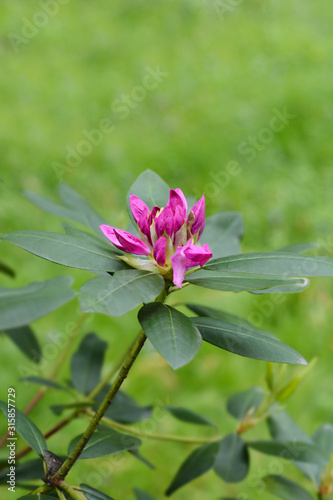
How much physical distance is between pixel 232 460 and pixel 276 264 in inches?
21.3

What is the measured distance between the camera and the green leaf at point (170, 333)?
1.73 ft

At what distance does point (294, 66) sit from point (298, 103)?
0.49 meters

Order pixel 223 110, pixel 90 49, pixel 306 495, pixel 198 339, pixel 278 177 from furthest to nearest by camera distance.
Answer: pixel 90 49, pixel 223 110, pixel 278 177, pixel 306 495, pixel 198 339

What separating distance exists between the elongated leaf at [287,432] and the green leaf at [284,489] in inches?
3.0

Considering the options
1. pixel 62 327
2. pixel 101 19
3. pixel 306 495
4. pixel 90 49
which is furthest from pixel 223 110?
pixel 306 495

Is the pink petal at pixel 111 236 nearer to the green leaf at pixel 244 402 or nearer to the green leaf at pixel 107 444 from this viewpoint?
the green leaf at pixel 107 444

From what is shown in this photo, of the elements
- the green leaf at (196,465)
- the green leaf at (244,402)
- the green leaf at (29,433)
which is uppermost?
the green leaf at (244,402)

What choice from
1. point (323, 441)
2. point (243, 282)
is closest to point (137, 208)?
point (243, 282)

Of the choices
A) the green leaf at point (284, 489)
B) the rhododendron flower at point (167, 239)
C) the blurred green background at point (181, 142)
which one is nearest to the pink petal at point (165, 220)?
the rhododendron flower at point (167, 239)

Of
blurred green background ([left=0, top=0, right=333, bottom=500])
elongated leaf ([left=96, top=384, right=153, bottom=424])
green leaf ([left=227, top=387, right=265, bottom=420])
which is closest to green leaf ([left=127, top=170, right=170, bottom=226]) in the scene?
elongated leaf ([left=96, top=384, right=153, bottom=424])

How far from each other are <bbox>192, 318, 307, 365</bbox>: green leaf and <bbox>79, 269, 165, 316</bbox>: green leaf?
0.25 feet

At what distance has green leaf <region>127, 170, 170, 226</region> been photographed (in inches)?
31.8

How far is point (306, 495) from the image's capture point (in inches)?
39.9

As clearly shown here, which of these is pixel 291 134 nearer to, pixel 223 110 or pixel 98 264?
pixel 223 110
